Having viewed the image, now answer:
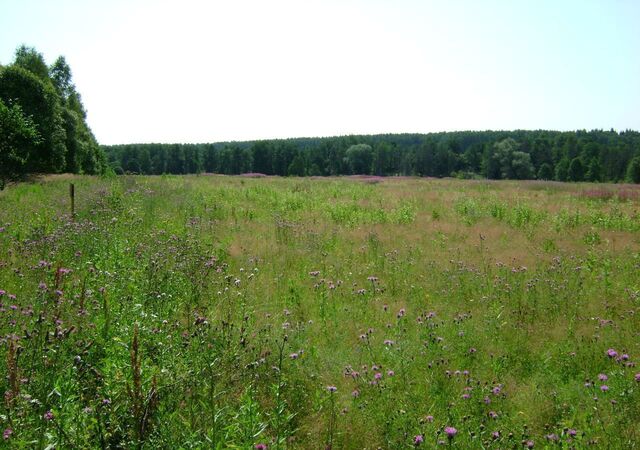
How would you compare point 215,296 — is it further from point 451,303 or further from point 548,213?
point 548,213

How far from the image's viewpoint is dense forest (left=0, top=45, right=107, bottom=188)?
49.1 ft

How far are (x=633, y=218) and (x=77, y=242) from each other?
1530 centimetres

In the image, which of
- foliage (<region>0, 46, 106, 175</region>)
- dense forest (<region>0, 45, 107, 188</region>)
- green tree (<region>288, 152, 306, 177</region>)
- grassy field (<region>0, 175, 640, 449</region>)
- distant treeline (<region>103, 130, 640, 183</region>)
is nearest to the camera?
grassy field (<region>0, 175, 640, 449</region>)

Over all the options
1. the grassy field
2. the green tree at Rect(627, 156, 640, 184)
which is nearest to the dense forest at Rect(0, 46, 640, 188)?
the green tree at Rect(627, 156, 640, 184)

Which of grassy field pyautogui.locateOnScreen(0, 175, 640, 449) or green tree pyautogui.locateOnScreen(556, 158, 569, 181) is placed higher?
green tree pyautogui.locateOnScreen(556, 158, 569, 181)

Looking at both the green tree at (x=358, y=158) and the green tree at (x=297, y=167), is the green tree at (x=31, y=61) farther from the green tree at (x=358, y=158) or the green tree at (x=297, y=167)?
the green tree at (x=358, y=158)

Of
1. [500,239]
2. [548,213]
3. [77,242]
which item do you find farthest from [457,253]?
[77,242]

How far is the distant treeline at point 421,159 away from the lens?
247 ft

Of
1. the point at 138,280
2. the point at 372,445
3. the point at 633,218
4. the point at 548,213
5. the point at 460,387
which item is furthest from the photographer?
the point at 548,213

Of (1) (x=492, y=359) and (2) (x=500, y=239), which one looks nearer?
(1) (x=492, y=359)

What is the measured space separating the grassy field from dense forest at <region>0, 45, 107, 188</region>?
3759 mm

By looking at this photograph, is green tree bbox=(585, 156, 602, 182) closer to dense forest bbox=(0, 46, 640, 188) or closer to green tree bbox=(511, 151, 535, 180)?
dense forest bbox=(0, 46, 640, 188)

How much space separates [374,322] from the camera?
596 cm

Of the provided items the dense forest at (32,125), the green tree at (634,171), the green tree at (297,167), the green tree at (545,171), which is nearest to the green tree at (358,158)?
the green tree at (297,167)
